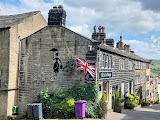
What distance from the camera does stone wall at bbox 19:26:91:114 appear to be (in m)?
19.4

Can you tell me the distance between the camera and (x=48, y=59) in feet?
66.6

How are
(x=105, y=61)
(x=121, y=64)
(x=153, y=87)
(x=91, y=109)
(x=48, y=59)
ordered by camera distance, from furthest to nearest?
(x=153, y=87), (x=121, y=64), (x=105, y=61), (x=48, y=59), (x=91, y=109)

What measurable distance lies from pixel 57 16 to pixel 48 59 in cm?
374

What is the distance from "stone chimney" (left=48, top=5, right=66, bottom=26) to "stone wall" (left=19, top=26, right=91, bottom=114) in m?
0.60

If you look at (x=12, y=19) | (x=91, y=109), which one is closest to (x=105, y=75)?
(x=91, y=109)

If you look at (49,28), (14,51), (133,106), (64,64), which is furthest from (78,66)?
(133,106)

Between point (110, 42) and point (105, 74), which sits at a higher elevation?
point (110, 42)

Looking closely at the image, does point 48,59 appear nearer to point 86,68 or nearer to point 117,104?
point 86,68

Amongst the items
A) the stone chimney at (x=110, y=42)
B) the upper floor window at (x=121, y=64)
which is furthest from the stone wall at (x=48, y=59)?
the stone chimney at (x=110, y=42)

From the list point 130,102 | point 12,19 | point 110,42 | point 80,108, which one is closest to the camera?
point 80,108

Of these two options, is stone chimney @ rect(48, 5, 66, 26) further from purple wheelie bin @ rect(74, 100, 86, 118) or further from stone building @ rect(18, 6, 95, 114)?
purple wheelie bin @ rect(74, 100, 86, 118)

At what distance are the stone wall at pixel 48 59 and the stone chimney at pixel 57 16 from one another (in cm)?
60

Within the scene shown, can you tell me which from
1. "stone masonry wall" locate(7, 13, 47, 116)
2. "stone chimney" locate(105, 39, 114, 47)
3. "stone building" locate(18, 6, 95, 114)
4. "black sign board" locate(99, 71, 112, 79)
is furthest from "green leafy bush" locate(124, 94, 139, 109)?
"stone masonry wall" locate(7, 13, 47, 116)

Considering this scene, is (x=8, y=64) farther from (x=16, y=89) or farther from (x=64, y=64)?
(x=64, y=64)
